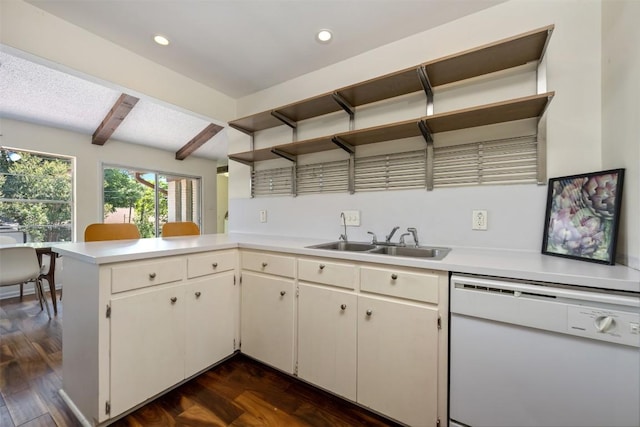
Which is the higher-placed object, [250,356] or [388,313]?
[388,313]

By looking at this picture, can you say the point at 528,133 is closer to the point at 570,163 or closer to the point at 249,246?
the point at 570,163

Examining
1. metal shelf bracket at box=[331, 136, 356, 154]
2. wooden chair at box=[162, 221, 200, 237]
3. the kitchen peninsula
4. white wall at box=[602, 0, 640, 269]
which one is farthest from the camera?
wooden chair at box=[162, 221, 200, 237]

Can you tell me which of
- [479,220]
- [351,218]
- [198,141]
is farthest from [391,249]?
[198,141]

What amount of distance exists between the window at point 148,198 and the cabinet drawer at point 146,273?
4040 mm

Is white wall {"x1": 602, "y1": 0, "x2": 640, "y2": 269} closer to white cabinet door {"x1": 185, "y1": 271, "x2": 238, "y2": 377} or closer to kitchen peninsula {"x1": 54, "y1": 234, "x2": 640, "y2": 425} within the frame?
kitchen peninsula {"x1": 54, "y1": 234, "x2": 640, "y2": 425}

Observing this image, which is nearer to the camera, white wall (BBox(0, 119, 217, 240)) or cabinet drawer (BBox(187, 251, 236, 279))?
cabinet drawer (BBox(187, 251, 236, 279))

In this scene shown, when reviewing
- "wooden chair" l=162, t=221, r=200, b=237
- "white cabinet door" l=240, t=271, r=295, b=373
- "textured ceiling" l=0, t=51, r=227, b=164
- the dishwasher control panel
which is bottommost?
"white cabinet door" l=240, t=271, r=295, b=373

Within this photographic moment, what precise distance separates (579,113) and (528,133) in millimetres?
226

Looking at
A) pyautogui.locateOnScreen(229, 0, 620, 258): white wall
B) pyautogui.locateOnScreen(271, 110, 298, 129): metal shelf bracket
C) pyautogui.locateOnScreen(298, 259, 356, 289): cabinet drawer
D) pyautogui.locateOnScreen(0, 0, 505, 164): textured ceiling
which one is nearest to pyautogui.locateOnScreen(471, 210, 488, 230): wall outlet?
pyautogui.locateOnScreen(229, 0, 620, 258): white wall

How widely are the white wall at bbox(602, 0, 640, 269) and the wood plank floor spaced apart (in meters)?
1.42

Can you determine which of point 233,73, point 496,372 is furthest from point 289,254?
point 233,73

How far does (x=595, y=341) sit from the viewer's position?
896 millimetres

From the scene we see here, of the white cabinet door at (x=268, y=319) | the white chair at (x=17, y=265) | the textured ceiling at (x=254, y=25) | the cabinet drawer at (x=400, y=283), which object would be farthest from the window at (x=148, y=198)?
the cabinet drawer at (x=400, y=283)

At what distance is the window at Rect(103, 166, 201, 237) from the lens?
15.0 feet
